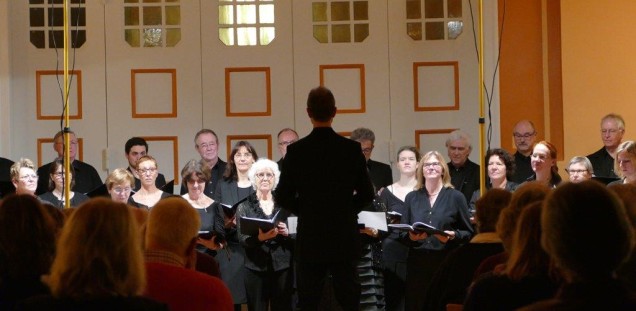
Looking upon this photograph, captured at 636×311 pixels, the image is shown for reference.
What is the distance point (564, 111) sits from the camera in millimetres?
8734

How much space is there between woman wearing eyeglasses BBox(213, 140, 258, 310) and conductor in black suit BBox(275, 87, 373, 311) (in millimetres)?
1876

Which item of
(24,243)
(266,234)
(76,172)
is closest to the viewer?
(24,243)

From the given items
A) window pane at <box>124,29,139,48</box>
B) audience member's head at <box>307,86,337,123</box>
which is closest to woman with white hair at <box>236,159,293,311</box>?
audience member's head at <box>307,86,337,123</box>

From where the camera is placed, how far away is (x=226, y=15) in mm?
9180

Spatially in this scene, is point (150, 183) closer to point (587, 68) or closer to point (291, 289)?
point (291, 289)

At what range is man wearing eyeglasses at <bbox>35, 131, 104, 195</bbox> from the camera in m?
8.30

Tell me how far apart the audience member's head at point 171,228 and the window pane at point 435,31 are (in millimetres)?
5976

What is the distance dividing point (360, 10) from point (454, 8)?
82 centimetres

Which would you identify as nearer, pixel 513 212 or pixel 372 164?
pixel 513 212

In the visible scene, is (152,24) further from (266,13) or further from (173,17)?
(266,13)

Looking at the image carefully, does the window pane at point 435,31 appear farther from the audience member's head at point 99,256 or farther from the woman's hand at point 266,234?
the audience member's head at point 99,256

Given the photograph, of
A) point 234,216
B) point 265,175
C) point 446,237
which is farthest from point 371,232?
point 234,216

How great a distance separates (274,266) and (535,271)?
4.15 meters

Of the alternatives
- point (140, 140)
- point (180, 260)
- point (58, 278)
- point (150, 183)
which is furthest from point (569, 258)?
point (140, 140)
